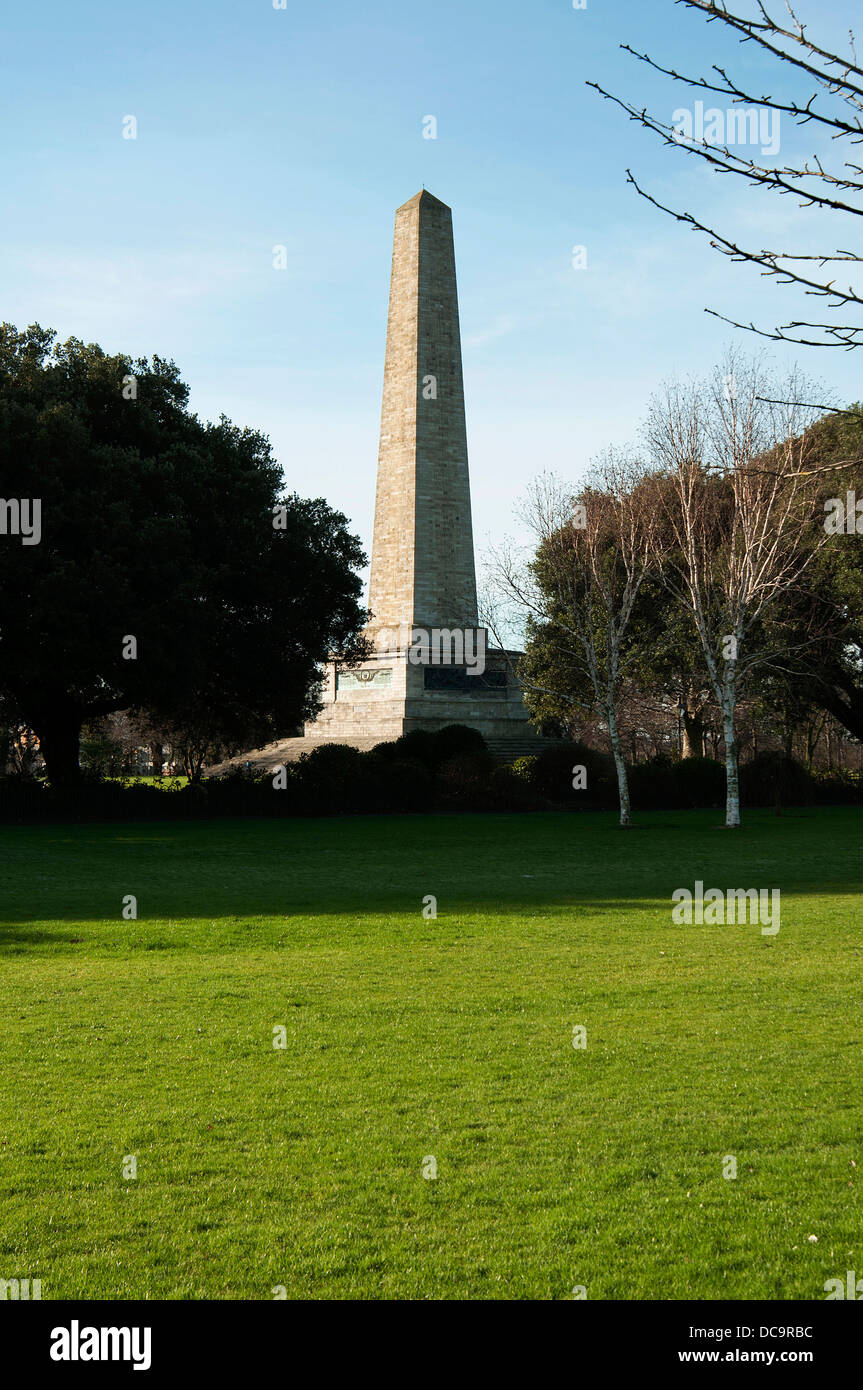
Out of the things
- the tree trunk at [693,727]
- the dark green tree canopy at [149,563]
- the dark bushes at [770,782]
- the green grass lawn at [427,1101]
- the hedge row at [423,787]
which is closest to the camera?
the green grass lawn at [427,1101]

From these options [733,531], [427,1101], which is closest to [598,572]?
[733,531]

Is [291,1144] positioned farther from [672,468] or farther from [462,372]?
[462,372]

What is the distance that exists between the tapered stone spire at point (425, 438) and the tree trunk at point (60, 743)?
43.5 ft

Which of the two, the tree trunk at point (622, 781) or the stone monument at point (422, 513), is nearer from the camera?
the tree trunk at point (622, 781)

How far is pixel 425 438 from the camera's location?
43.8 meters

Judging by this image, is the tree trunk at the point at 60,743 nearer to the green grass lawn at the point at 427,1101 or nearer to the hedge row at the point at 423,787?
the hedge row at the point at 423,787

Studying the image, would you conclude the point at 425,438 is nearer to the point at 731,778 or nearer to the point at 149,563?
the point at 149,563

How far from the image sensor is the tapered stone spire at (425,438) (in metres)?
43.6

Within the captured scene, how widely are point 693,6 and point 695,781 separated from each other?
40.7 meters

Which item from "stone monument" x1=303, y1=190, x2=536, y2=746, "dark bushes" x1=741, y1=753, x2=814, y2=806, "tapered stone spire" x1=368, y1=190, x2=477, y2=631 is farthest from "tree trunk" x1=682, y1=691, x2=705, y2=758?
"tapered stone spire" x1=368, y1=190, x2=477, y2=631

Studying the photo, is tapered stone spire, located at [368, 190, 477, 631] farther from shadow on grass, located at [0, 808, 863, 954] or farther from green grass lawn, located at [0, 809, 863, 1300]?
green grass lawn, located at [0, 809, 863, 1300]

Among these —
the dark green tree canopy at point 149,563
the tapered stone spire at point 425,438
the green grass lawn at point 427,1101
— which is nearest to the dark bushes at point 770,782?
the tapered stone spire at point 425,438

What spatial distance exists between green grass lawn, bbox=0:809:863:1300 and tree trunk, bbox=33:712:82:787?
18335mm
